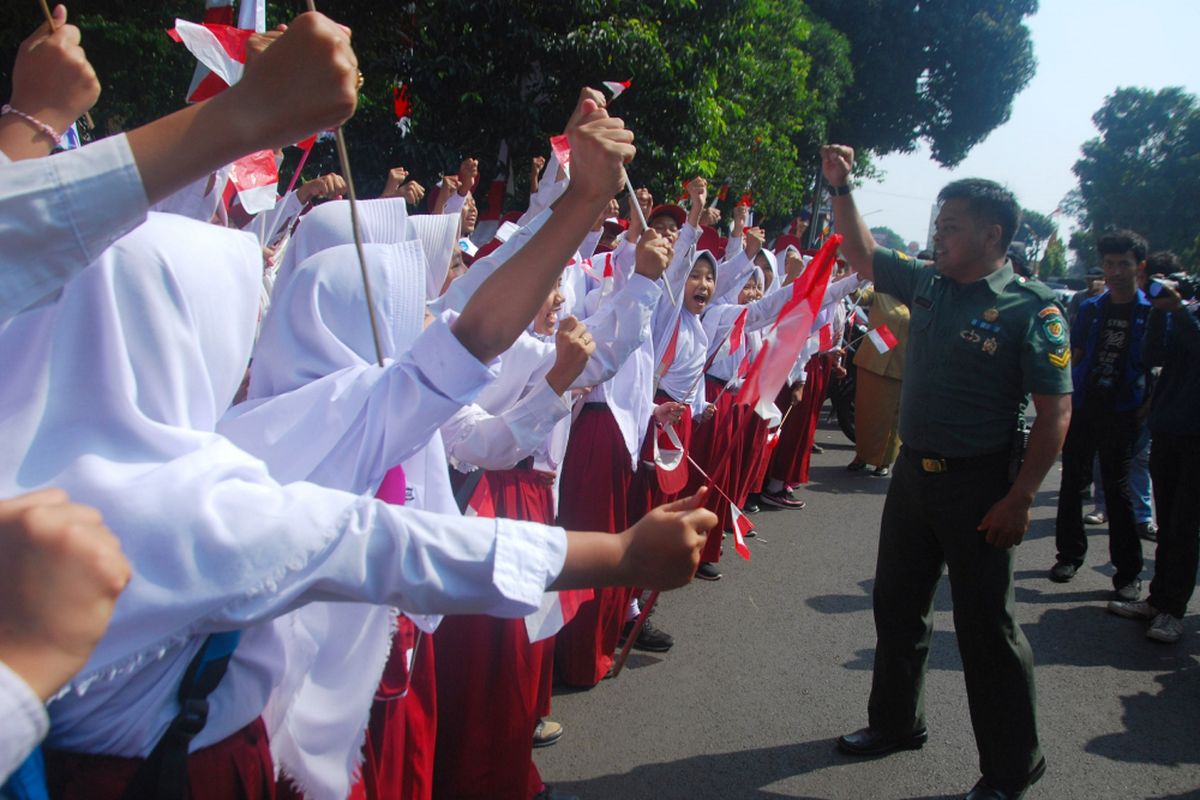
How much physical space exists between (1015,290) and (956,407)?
0.43 m

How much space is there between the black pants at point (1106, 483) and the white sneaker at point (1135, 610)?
177 mm

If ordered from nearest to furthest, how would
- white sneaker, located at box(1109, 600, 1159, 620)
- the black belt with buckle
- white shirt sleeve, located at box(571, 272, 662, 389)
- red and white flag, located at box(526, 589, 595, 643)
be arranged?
red and white flag, located at box(526, 589, 595, 643) < the black belt with buckle < white shirt sleeve, located at box(571, 272, 662, 389) < white sneaker, located at box(1109, 600, 1159, 620)

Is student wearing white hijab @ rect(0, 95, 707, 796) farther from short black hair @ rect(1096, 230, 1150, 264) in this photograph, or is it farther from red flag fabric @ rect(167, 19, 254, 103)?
short black hair @ rect(1096, 230, 1150, 264)

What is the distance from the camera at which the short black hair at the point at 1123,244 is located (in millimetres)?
5051

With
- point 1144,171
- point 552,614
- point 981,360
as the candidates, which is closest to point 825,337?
point 981,360

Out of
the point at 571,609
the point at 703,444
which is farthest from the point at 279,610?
the point at 703,444

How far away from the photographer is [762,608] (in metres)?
4.74

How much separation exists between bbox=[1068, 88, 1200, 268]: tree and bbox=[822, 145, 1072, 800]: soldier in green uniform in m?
43.5

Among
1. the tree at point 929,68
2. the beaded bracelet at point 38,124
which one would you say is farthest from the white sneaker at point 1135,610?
the tree at point 929,68

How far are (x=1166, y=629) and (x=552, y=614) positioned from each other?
3.60 metres

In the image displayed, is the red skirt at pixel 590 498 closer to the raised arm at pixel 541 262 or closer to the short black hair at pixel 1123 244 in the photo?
the raised arm at pixel 541 262

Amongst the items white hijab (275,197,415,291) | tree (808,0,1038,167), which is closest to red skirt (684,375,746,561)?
white hijab (275,197,415,291)

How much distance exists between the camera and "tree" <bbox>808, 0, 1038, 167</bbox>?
2584cm

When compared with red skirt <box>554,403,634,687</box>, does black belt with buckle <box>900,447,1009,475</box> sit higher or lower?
higher
